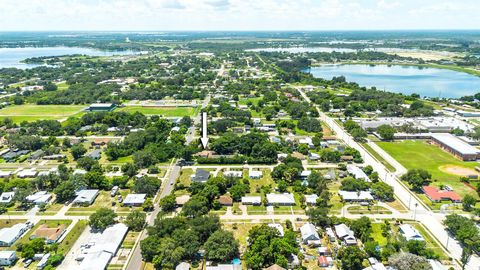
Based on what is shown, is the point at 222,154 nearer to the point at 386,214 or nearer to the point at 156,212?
the point at 156,212

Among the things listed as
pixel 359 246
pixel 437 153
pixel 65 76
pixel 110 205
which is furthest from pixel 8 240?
pixel 65 76

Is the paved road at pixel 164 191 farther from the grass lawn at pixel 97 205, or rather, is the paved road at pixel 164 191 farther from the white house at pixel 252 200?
the white house at pixel 252 200

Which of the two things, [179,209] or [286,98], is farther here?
[286,98]

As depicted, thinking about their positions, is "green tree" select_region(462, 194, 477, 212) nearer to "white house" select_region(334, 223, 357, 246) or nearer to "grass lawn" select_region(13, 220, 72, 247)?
"white house" select_region(334, 223, 357, 246)

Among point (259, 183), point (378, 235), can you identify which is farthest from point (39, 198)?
point (378, 235)

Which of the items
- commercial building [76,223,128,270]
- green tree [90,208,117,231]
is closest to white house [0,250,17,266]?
commercial building [76,223,128,270]

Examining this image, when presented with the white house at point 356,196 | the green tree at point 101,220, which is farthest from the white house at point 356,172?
the green tree at point 101,220

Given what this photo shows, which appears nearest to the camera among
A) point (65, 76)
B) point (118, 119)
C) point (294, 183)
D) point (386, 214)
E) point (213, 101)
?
point (386, 214)
